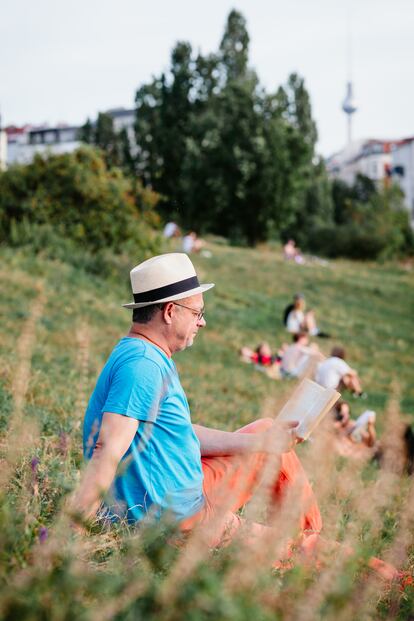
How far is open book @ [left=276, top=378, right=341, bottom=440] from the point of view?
13.7 ft

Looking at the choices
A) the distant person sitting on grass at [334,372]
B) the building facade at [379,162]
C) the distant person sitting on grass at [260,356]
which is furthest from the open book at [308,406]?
the building facade at [379,162]

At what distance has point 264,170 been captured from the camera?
47312 mm

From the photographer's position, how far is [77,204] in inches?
837

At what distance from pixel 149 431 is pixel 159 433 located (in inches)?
4.6

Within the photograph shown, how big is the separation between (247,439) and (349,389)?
9069mm

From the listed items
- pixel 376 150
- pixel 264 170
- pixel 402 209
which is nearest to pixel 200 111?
pixel 264 170

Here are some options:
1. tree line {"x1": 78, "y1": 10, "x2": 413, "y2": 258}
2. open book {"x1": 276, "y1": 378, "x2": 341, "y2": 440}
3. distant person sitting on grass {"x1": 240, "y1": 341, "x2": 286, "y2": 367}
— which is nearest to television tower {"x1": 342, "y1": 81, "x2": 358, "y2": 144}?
tree line {"x1": 78, "y1": 10, "x2": 413, "y2": 258}

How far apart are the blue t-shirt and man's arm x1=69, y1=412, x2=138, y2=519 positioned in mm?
44

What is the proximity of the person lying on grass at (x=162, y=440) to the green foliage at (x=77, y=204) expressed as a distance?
16383mm

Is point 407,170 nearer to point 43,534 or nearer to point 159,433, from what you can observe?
point 159,433

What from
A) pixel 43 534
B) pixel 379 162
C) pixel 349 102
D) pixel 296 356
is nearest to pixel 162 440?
pixel 43 534

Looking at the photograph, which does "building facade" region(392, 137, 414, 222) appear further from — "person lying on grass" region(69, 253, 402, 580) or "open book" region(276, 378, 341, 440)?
"person lying on grass" region(69, 253, 402, 580)

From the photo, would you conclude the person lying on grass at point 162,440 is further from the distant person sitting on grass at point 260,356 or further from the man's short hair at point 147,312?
the distant person sitting on grass at point 260,356

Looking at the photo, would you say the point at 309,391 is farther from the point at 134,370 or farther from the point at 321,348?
the point at 321,348
